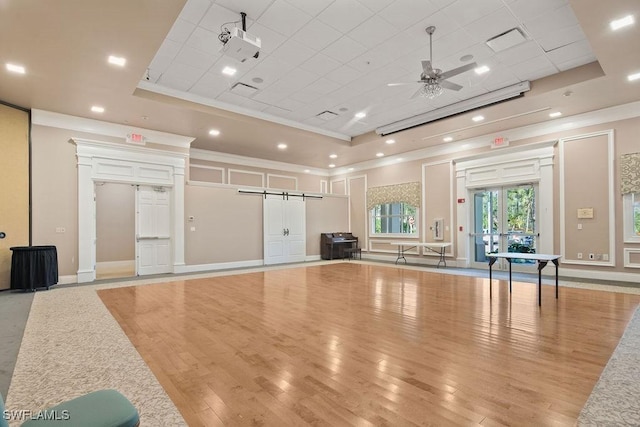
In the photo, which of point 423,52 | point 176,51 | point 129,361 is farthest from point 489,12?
point 129,361

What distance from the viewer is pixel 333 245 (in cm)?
1133

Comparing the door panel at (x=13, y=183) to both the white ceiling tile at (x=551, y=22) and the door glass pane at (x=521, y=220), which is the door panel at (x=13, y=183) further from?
the door glass pane at (x=521, y=220)

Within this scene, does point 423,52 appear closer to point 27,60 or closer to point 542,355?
point 542,355

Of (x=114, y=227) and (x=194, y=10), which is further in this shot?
(x=114, y=227)

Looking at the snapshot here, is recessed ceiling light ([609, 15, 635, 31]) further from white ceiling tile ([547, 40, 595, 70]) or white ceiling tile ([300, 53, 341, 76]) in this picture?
white ceiling tile ([300, 53, 341, 76])

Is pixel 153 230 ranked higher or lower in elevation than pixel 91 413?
higher

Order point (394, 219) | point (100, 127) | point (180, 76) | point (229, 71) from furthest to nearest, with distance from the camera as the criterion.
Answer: point (394, 219) → point (100, 127) → point (180, 76) → point (229, 71)

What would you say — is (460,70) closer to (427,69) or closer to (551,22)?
(427,69)

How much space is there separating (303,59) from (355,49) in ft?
2.77

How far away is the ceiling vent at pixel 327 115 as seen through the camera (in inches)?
295

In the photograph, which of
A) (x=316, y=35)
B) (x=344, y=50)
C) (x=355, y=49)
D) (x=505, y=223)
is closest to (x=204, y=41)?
(x=316, y=35)

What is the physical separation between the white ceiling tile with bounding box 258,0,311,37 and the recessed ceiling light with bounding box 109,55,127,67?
211 cm

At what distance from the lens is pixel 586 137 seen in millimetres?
6934

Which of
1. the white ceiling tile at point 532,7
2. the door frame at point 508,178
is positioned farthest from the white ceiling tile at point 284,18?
the door frame at point 508,178
